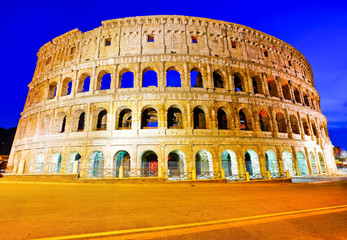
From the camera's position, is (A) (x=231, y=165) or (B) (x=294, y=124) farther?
(B) (x=294, y=124)

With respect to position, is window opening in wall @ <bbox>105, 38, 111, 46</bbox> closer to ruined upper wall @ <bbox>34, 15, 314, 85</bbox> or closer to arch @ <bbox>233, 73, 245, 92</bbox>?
ruined upper wall @ <bbox>34, 15, 314, 85</bbox>

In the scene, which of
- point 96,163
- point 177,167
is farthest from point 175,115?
point 96,163

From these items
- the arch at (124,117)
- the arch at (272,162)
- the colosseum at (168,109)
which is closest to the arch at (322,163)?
the colosseum at (168,109)

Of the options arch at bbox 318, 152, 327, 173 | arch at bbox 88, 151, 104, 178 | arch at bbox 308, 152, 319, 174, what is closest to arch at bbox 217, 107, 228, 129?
arch at bbox 308, 152, 319, 174

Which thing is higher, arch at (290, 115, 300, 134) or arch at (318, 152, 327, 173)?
arch at (290, 115, 300, 134)

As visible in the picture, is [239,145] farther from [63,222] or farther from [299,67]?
[299,67]

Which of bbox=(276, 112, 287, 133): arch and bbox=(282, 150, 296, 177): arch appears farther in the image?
bbox=(276, 112, 287, 133): arch

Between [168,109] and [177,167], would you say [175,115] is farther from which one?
[177,167]
